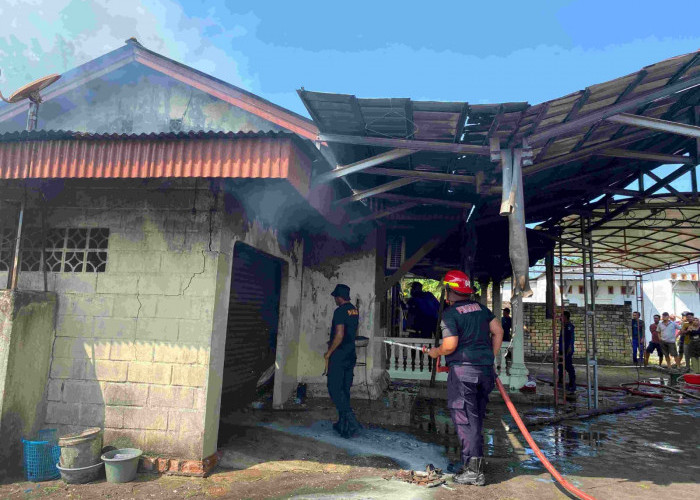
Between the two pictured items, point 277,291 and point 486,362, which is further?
point 277,291

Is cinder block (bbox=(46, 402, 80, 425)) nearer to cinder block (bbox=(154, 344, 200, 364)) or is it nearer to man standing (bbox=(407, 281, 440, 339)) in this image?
cinder block (bbox=(154, 344, 200, 364))

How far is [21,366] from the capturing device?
4.60 metres

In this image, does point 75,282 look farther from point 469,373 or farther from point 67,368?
point 469,373

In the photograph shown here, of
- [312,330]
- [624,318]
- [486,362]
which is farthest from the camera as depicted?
[624,318]

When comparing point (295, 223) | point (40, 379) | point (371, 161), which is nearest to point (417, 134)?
point (371, 161)

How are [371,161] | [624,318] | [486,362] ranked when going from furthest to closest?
[624,318] < [371,161] < [486,362]

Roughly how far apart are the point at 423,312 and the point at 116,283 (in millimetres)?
7630

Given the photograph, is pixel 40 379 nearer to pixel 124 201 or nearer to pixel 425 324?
pixel 124 201

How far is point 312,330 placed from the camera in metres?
7.76

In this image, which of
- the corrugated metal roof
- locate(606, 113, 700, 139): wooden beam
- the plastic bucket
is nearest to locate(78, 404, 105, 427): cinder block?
the plastic bucket

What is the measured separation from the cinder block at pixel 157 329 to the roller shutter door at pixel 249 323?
4.07ft

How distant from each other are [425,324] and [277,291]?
14.7 ft

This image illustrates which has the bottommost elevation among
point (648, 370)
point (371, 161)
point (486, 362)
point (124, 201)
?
point (648, 370)

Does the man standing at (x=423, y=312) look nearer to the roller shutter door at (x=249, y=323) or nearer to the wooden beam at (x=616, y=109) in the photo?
the roller shutter door at (x=249, y=323)
